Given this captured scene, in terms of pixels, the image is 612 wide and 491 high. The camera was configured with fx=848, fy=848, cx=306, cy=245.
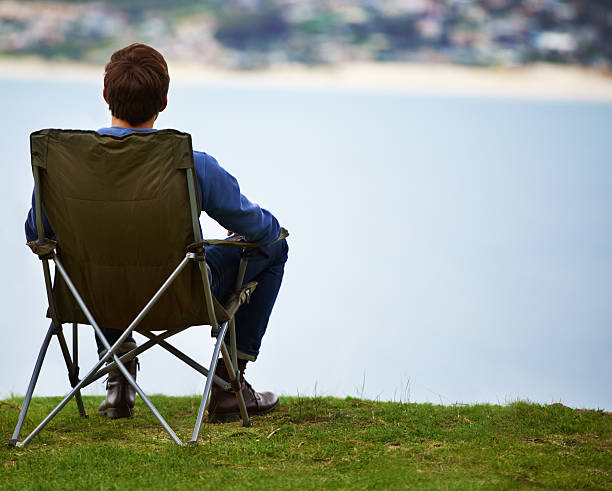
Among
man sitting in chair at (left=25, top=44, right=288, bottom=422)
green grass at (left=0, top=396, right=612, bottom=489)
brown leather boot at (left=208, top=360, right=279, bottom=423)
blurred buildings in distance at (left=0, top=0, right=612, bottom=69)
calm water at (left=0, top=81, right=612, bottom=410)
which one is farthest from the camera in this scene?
blurred buildings in distance at (left=0, top=0, right=612, bottom=69)

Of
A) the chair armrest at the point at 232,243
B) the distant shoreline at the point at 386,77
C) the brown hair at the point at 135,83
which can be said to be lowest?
the chair armrest at the point at 232,243

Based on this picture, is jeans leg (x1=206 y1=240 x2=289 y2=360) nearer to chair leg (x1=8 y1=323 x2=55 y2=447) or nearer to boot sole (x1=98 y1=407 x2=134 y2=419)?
boot sole (x1=98 y1=407 x2=134 y2=419)

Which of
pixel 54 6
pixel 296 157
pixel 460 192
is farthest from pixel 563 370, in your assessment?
pixel 54 6

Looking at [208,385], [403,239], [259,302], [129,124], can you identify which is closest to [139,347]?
[208,385]

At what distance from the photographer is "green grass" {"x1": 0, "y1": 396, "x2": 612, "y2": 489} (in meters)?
1.70

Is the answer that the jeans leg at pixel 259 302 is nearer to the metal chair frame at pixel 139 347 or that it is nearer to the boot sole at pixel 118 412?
the metal chair frame at pixel 139 347

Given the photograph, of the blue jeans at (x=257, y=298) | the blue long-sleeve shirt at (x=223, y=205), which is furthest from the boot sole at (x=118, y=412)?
the blue long-sleeve shirt at (x=223, y=205)

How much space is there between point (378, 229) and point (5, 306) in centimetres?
441

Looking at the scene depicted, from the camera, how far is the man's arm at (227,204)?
2.00m

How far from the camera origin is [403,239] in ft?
30.8

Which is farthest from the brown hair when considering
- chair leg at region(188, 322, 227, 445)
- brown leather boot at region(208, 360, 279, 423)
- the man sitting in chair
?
brown leather boot at region(208, 360, 279, 423)

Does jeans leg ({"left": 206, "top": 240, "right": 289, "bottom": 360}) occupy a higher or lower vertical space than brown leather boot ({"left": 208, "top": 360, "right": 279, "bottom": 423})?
higher

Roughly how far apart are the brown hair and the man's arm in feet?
0.59

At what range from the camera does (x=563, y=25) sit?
14734 mm
